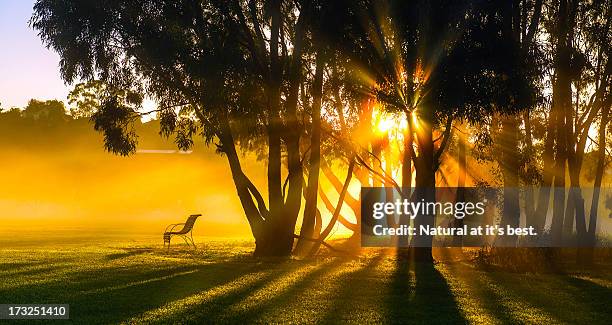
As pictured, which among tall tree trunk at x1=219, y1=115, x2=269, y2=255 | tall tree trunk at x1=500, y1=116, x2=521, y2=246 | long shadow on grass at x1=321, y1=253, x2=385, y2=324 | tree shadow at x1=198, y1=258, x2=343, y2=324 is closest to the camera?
tree shadow at x1=198, y1=258, x2=343, y2=324

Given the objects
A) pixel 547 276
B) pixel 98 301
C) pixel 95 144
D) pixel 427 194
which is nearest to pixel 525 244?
pixel 427 194

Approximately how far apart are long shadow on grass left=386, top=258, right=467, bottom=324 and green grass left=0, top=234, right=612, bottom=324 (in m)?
0.02

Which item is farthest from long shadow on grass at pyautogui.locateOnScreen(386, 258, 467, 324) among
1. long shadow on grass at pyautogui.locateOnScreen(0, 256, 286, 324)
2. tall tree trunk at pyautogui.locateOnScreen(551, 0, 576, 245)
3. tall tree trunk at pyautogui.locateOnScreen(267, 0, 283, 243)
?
tall tree trunk at pyautogui.locateOnScreen(551, 0, 576, 245)

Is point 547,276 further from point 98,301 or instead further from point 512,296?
point 98,301

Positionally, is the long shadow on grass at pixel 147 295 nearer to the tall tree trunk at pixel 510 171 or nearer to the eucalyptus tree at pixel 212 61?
the eucalyptus tree at pixel 212 61

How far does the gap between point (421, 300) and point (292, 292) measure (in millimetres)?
1993

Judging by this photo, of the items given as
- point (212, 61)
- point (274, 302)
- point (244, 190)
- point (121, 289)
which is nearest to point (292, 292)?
point (274, 302)

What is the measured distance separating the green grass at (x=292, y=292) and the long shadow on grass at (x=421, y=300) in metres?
0.02

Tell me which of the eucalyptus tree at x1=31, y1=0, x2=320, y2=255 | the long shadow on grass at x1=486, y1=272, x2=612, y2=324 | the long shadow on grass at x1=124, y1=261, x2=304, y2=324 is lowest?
the long shadow on grass at x1=124, y1=261, x2=304, y2=324

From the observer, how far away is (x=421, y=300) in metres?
10.8

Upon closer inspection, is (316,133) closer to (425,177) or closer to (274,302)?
(425,177)

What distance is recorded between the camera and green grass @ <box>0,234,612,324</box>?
930 cm

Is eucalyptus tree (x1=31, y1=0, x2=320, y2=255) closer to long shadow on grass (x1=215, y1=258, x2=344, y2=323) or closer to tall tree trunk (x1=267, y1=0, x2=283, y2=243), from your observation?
tall tree trunk (x1=267, y1=0, x2=283, y2=243)

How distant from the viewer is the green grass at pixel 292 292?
366 inches
